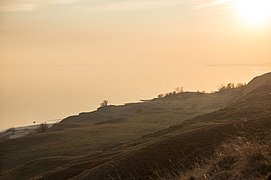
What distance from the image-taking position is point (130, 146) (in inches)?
1604

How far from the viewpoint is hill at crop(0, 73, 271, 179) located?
2444 centimetres

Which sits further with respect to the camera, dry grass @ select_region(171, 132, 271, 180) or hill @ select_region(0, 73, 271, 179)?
hill @ select_region(0, 73, 271, 179)

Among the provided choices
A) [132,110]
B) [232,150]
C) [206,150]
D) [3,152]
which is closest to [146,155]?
[206,150]

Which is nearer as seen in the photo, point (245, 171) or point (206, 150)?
point (245, 171)

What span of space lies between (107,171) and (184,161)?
5.59 metres

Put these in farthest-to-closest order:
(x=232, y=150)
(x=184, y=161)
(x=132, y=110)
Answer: (x=132, y=110) < (x=184, y=161) < (x=232, y=150)

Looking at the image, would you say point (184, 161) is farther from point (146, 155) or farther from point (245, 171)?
point (245, 171)

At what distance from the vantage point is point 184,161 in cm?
2166

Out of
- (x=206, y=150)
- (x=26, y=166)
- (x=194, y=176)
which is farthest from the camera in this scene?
(x=26, y=166)

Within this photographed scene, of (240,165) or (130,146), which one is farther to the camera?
(130,146)

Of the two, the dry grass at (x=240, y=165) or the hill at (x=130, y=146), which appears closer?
the dry grass at (x=240, y=165)

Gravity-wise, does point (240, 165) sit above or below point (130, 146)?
below

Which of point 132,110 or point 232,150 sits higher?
point 132,110

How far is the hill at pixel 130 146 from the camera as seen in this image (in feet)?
80.2
